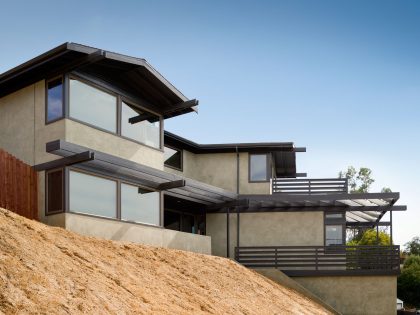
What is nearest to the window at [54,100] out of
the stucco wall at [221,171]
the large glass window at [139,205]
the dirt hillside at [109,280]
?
the large glass window at [139,205]

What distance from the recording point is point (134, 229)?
70.0 feet

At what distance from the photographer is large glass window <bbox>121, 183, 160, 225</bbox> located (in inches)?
843

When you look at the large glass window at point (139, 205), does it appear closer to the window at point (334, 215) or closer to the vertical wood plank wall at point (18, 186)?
the vertical wood plank wall at point (18, 186)

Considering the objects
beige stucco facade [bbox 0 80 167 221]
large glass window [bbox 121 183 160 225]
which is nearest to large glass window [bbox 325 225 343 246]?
large glass window [bbox 121 183 160 225]

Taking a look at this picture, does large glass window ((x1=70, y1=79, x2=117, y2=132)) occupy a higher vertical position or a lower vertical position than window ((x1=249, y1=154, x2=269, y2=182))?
higher

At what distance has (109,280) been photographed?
554 inches

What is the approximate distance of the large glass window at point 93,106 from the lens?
19906mm

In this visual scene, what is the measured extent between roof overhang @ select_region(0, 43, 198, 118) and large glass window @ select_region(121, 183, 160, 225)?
353 cm

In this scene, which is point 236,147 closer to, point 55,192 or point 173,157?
point 173,157

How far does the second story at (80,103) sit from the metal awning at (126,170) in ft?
2.63

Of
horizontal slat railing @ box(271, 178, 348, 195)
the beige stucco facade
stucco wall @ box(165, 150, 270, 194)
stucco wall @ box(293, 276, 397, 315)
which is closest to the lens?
the beige stucco facade

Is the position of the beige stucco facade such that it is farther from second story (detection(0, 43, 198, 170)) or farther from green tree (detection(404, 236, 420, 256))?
green tree (detection(404, 236, 420, 256))

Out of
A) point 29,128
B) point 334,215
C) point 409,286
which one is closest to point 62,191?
point 29,128

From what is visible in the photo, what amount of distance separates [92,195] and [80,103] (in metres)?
3.05
